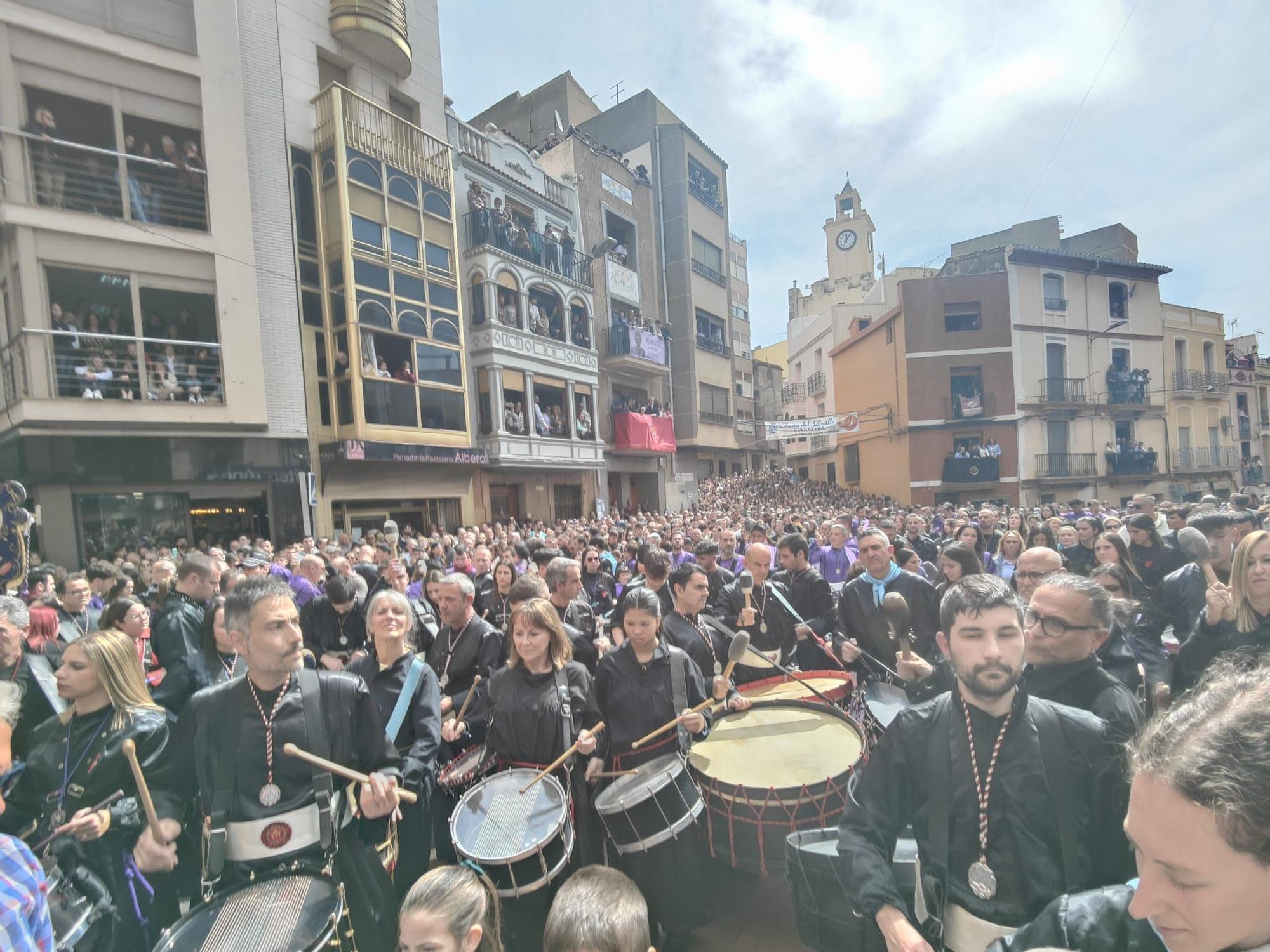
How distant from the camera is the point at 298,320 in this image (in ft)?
49.6

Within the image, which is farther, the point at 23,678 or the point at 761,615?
the point at 761,615

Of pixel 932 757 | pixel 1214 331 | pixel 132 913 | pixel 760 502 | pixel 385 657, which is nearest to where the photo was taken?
pixel 932 757

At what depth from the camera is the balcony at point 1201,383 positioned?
29406 mm

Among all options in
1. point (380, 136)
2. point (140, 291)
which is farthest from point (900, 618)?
point (380, 136)

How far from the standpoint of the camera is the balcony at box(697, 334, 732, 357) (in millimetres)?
31453

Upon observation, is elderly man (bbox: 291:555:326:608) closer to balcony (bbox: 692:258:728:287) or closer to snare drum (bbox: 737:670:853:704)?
snare drum (bbox: 737:670:853:704)

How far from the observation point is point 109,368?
12.3 m

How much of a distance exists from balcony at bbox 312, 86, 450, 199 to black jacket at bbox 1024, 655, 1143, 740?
1891 cm

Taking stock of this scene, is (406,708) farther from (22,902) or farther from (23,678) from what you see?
(23,678)

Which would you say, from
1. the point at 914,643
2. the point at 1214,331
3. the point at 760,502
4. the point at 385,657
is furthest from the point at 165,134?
the point at 1214,331

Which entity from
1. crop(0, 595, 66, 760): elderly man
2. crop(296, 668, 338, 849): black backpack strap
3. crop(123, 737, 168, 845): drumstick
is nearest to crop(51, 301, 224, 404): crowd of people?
crop(0, 595, 66, 760): elderly man

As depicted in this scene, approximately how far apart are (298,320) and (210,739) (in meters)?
15.4

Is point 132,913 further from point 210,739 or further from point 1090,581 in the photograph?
point 1090,581

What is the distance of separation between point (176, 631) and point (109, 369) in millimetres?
11503
